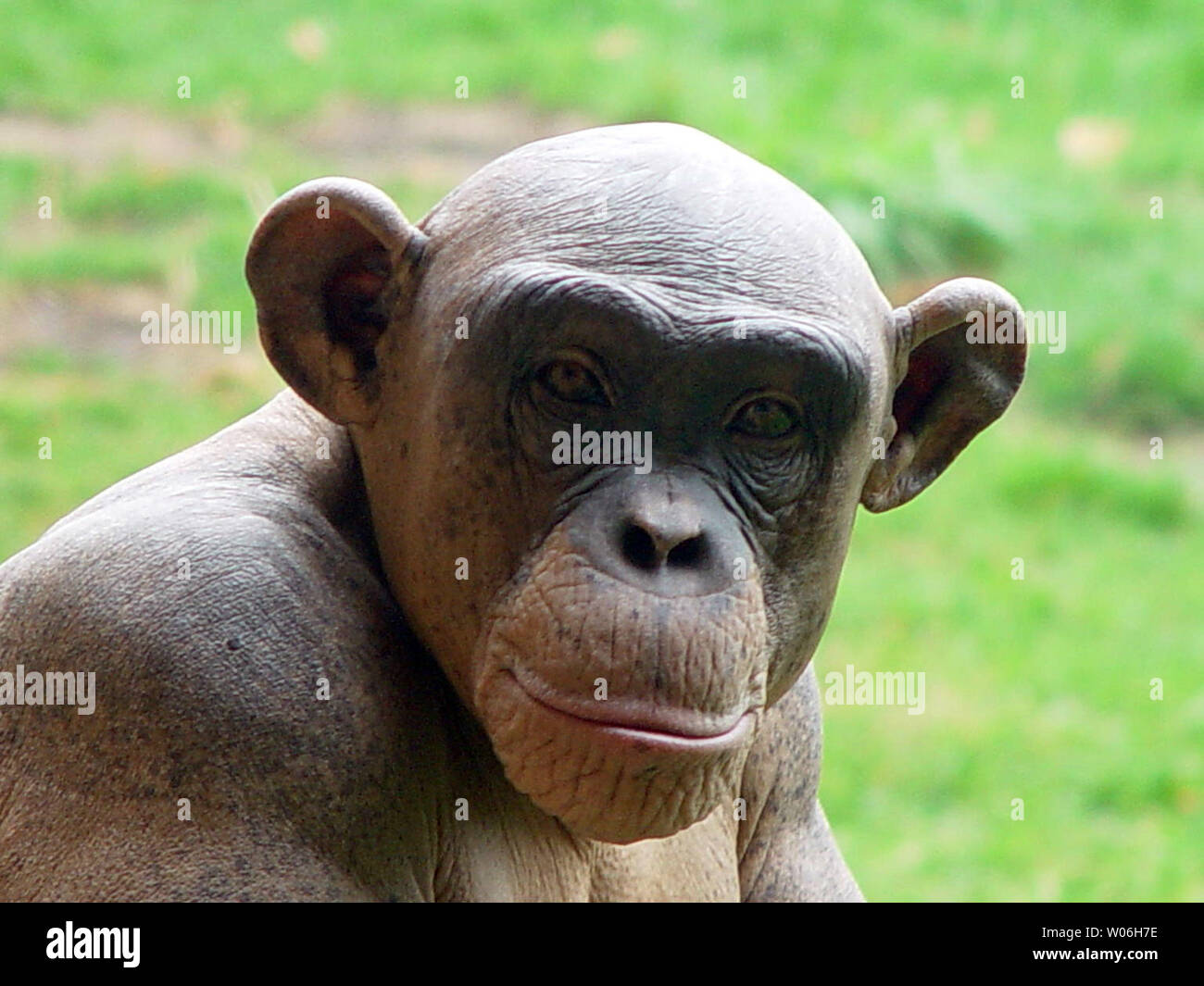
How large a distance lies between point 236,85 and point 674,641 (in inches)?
251

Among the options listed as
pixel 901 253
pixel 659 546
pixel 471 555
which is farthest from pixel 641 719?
pixel 901 253

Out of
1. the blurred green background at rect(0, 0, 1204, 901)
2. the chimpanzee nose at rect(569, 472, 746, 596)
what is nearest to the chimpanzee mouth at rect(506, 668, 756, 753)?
the chimpanzee nose at rect(569, 472, 746, 596)

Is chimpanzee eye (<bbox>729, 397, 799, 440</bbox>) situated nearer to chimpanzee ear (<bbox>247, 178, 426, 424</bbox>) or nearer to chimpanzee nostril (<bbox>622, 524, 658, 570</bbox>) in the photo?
chimpanzee nostril (<bbox>622, 524, 658, 570</bbox>)

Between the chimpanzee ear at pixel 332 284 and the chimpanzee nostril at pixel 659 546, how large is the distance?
0.42 metres

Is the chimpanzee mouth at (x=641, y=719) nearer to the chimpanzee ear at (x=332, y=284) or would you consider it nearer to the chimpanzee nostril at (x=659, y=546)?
the chimpanzee nostril at (x=659, y=546)

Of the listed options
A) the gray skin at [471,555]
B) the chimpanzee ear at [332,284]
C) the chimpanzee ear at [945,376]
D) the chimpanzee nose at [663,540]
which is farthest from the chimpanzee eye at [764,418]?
the chimpanzee ear at [332,284]

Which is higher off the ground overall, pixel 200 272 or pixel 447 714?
pixel 447 714

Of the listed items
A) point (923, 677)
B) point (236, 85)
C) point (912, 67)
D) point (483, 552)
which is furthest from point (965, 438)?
point (912, 67)

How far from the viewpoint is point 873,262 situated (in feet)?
25.7

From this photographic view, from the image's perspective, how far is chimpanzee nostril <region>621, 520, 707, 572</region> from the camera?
2.34m

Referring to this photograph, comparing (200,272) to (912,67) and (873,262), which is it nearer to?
(873,262)

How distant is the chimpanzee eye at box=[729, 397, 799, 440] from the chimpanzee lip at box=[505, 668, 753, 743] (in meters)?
0.32

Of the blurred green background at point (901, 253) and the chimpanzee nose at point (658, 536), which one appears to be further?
the blurred green background at point (901, 253)

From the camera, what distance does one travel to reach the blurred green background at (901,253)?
620 cm
